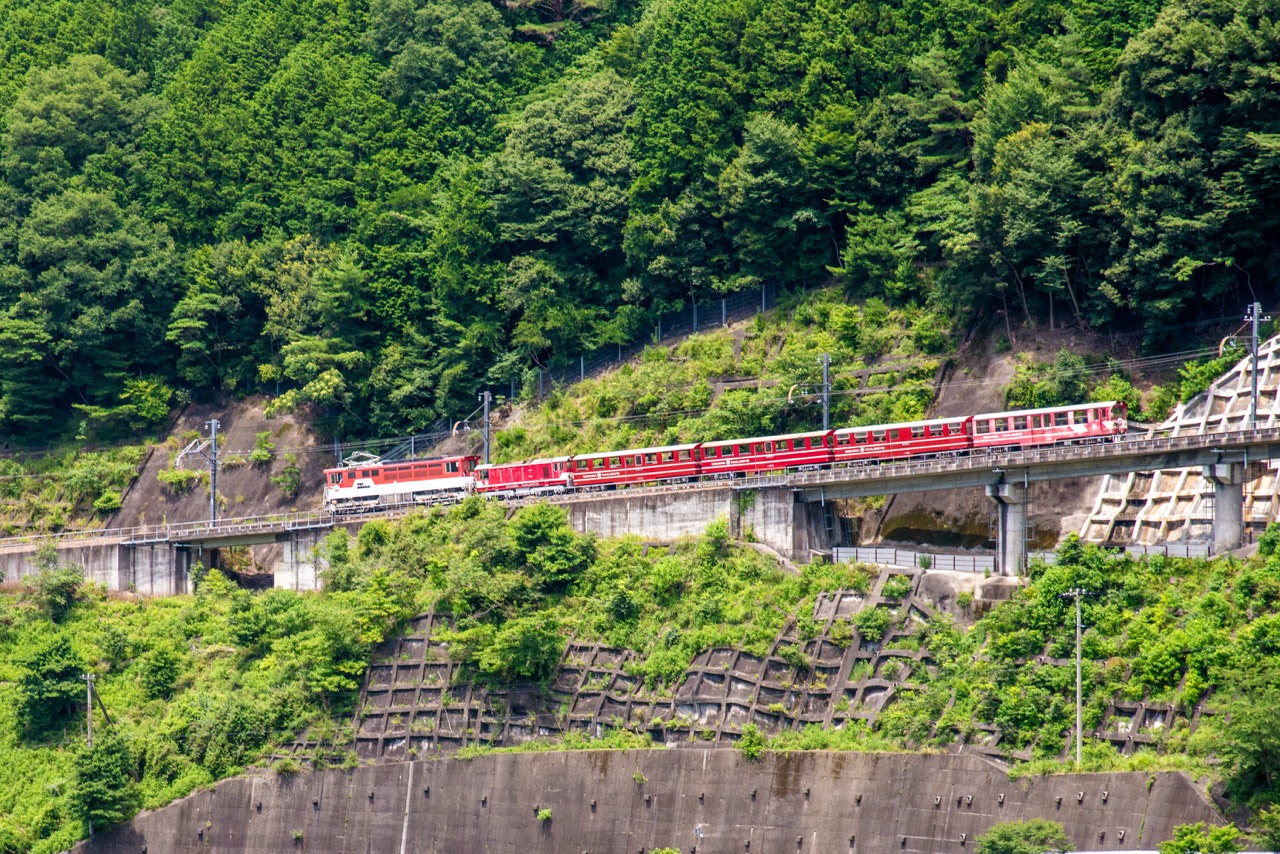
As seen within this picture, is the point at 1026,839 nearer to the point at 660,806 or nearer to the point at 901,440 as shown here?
the point at 660,806

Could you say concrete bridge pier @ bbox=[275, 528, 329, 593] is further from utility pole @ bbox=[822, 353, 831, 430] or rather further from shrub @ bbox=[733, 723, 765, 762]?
shrub @ bbox=[733, 723, 765, 762]

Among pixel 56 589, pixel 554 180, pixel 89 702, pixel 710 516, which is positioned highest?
pixel 554 180

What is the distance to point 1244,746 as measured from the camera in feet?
175

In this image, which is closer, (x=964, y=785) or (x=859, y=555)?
(x=964, y=785)

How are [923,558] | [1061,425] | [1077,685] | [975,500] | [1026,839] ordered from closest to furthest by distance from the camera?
1. [1026,839]
2. [1077,685]
3. [923,558]
4. [1061,425]
5. [975,500]

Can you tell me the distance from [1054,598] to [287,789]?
28288 mm

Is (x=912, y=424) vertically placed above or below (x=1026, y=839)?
above

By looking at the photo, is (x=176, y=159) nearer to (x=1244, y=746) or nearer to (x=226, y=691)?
(x=226, y=691)

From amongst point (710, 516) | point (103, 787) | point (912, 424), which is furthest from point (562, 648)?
point (103, 787)

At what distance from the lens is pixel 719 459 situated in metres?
79.5

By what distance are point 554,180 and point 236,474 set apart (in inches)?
849

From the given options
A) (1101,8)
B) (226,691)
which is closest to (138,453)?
(226,691)

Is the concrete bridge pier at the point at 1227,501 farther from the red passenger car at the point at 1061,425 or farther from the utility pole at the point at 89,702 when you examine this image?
the utility pole at the point at 89,702

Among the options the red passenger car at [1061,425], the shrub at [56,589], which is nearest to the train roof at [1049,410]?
the red passenger car at [1061,425]
